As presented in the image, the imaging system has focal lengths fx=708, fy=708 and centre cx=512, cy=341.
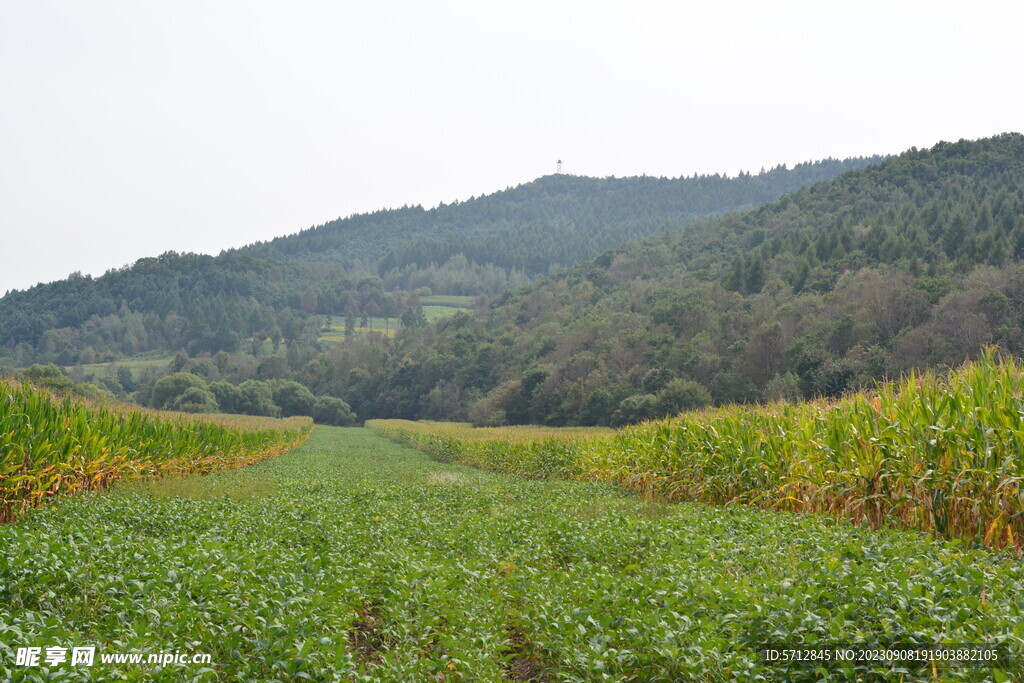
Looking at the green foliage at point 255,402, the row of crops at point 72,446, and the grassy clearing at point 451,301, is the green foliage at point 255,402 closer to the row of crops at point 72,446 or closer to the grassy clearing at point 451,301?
the grassy clearing at point 451,301

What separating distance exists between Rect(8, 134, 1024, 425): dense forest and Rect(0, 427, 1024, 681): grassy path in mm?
20984

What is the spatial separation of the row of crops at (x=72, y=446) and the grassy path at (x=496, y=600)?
2.02 meters

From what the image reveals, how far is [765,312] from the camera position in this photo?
230 ft

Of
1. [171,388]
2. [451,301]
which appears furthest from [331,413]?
[451,301]

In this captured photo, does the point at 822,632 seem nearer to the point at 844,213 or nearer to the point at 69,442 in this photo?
the point at 69,442

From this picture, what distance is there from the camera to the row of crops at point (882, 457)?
891 centimetres

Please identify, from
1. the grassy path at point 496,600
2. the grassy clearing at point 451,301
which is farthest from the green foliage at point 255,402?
the grassy path at point 496,600

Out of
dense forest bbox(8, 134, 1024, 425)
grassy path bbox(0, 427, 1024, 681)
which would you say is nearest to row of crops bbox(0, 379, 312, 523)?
grassy path bbox(0, 427, 1024, 681)

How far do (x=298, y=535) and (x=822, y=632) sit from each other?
26.0 ft

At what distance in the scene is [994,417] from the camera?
923 cm

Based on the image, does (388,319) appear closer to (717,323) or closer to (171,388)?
(171,388)

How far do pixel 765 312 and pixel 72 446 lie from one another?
65.3m

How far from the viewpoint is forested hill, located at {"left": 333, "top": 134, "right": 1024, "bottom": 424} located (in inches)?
2142

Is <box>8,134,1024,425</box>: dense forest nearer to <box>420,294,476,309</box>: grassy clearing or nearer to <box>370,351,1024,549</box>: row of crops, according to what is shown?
<box>370,351,1024,549</box>: row of crops
